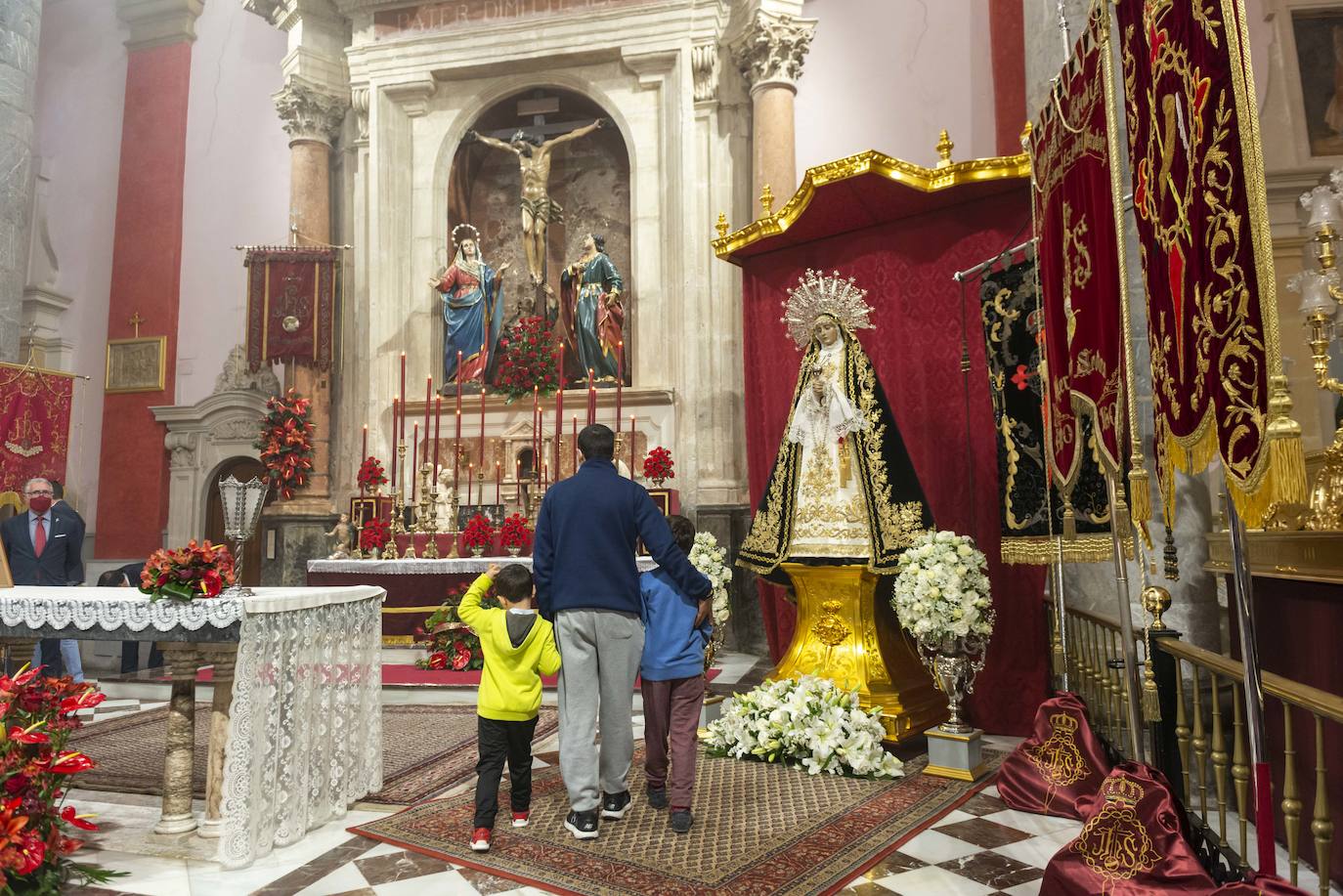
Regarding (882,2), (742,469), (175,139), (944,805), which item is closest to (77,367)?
(175,139)

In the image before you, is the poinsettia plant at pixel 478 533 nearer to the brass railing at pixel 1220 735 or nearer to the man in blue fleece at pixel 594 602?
the man in blue fleece at pixel 594 602

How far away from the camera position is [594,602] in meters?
3.85

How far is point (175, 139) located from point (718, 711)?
38.6ft

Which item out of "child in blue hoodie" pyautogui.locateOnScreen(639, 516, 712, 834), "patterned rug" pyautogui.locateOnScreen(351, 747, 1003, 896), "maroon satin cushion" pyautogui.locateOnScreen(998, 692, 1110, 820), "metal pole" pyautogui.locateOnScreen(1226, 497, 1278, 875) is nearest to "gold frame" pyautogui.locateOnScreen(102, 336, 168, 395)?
"patterned rug" pyautogui.locateOnScreen(351, 747, 1003, 896)

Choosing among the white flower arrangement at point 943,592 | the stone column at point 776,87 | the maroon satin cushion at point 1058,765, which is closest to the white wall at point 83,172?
the stone column at point 776,87

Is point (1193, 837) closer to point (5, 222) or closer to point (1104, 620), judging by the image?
point (1104, 620)

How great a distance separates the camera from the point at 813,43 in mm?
10836

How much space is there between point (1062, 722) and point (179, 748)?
409cm

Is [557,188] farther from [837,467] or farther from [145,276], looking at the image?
[837,467]

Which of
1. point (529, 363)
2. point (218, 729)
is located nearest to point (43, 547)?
point (218, 729)

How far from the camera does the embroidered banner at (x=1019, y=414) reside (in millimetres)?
5129

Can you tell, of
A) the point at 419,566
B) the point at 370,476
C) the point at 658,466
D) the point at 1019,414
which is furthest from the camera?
the point at 370,476

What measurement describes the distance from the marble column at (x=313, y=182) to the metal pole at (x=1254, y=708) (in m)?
10.4

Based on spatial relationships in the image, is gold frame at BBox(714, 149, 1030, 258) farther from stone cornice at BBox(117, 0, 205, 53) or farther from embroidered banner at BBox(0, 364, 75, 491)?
stone cornice at BBox(117, 0, 205, 53)
